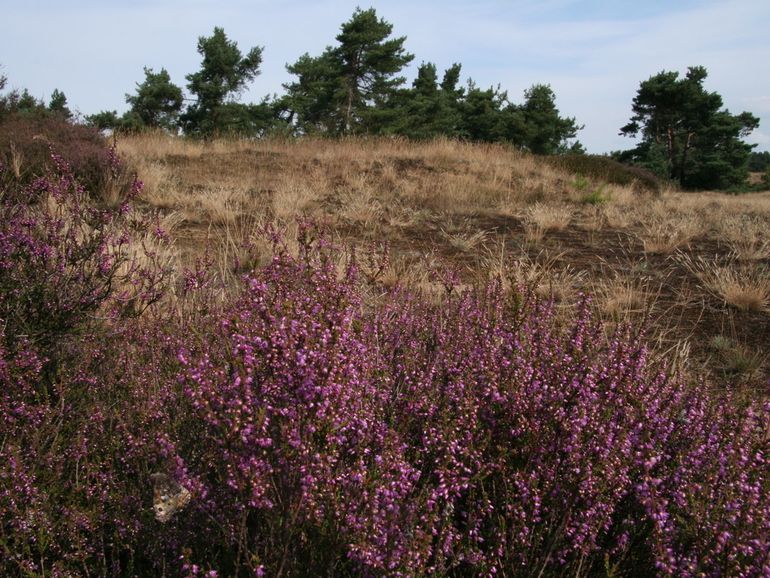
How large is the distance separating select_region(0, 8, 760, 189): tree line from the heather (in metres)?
24.4

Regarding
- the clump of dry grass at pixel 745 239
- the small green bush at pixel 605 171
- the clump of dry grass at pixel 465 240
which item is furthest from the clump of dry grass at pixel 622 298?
the small green bush at pixel 605 171

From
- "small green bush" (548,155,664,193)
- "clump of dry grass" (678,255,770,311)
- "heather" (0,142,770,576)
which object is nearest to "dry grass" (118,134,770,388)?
"clump of dry grass" (678,255,770,311)

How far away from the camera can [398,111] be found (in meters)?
31.5

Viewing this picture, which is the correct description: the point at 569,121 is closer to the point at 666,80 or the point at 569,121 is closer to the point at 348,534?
the point at 666,80

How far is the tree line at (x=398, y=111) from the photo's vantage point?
101ft

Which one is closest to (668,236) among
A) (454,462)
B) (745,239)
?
(745,239)

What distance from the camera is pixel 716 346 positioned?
3.81 metres

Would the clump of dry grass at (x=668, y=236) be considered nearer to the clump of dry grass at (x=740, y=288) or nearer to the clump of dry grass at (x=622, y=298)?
the clump of dry grass at (x=740, y=288)

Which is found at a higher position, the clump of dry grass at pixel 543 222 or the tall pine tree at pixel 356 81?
the tall pine tree at pixel 356 81

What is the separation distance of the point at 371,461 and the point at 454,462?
27cm

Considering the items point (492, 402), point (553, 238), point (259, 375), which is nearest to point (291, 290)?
point (259, 375)

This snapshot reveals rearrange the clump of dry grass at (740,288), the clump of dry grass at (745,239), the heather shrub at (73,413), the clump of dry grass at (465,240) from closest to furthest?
the heather shrub at (73,413) → the clump of dry grass at (740,288) → the clump of dry grass at (745,239) → the clump of dry grass at (465,240)

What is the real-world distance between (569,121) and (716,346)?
37.5m

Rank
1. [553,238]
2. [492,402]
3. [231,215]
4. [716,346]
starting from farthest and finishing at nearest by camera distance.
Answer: [553,238] → [231,215] → [716,346] → [492,402]
